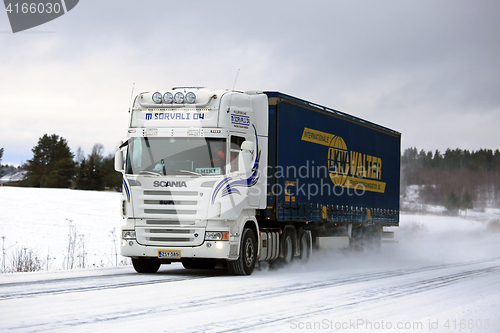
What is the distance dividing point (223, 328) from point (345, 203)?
12.4 m

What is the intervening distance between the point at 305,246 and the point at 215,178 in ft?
16.9

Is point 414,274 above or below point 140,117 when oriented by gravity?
below

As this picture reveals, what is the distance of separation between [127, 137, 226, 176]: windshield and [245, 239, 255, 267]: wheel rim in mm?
1862

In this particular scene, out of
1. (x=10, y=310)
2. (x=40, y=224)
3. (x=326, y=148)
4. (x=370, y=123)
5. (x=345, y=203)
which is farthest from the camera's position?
(x=40, y=224)

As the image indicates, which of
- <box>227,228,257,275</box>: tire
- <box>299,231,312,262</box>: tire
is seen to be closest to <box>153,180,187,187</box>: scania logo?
<box>227,228,257,275</box>: tire

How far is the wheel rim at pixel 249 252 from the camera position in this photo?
1332 cm

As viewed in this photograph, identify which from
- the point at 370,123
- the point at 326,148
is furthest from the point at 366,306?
the point at 370,123

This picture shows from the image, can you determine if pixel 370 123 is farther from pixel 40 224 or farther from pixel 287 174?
pixel 40 224

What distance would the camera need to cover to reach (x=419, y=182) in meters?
126

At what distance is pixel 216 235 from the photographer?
12.6m

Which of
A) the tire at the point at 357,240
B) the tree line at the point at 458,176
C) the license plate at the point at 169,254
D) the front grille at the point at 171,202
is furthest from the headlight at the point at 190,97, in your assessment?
the tree line at the point at 458,176

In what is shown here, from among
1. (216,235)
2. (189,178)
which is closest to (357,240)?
(216,235)

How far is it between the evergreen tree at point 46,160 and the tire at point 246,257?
270 feet

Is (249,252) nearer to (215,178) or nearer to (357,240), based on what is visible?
(215,178)
